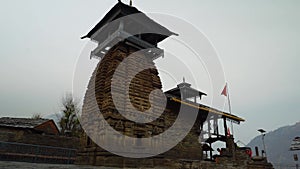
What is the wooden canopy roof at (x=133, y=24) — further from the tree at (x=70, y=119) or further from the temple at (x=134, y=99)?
the tree at (x=70, y=119)

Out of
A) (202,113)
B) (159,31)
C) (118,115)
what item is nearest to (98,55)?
(159,31)

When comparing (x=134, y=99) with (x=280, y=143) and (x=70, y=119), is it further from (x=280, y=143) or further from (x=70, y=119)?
(x=280, y=143)

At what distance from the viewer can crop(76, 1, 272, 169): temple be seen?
10.4 m

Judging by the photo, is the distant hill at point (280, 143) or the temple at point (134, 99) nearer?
the temple at point (134, 99)

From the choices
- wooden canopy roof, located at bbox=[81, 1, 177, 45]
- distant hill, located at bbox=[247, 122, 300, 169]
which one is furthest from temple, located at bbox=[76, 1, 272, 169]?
distant hill, located at bbox=[247, 122, 300, 169]

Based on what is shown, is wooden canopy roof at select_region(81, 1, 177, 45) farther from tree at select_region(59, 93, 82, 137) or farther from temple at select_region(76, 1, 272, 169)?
tree at select_region(59, 93, 82, 137)

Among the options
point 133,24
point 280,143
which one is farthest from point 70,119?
point 280,143

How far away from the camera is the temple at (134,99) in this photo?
10.4 meters

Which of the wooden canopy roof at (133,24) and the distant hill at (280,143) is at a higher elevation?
the wooden canopy roof at (133,24)

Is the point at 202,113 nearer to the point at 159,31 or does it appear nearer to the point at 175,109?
the point at 175,109

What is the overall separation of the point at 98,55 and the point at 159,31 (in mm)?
4738

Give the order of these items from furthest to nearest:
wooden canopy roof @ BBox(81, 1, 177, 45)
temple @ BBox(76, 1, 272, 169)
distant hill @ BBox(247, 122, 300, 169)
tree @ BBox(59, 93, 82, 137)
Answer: distant hill @ BBox(247, 122, 300, 169) < tree @ BBox(59, 93, 82, 137) < wooden canopy roof @ BBox(81, 1, 177, 45) < temple @ BBox(76, 1, 272, 169)

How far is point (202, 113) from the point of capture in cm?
1761

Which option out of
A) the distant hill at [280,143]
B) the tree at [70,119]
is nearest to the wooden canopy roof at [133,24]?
the tree at [70,119]
